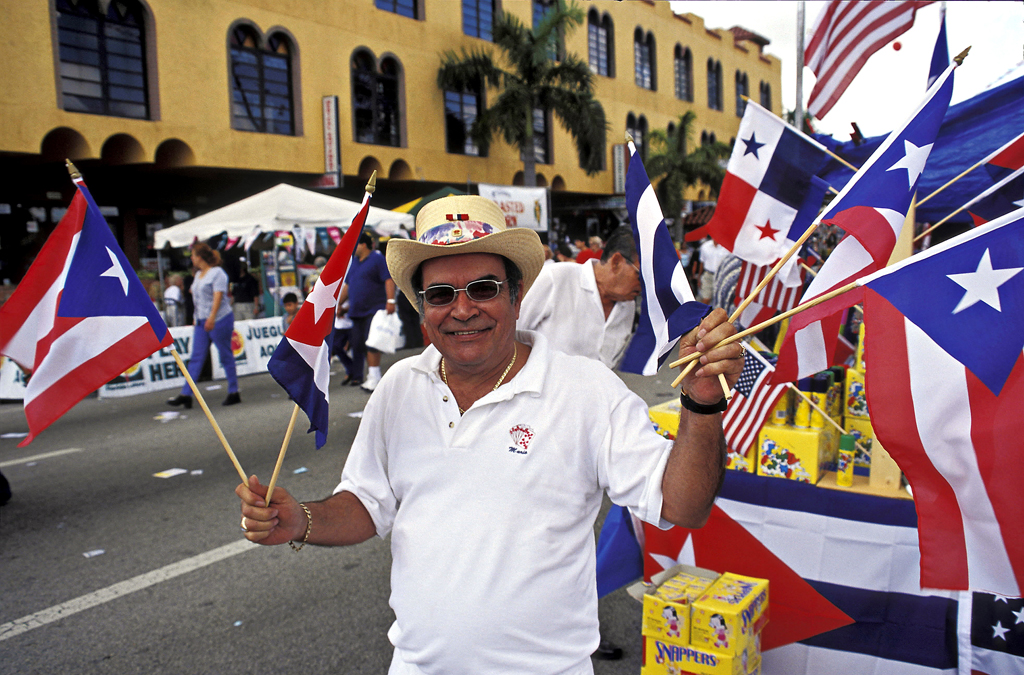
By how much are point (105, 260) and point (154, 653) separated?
2074 mm

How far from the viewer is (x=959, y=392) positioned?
1.79 metres

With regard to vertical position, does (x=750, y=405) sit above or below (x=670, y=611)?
above

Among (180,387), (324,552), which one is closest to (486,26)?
(180,387)

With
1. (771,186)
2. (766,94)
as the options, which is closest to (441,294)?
(771,186)

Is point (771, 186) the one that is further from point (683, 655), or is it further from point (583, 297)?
point (683, 655)

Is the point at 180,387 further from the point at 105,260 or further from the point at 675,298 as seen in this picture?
the point at 675,298

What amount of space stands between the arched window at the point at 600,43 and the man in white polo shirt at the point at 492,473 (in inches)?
1275

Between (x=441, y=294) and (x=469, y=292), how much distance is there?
75 millimetres

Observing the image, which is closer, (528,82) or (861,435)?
(861,435)

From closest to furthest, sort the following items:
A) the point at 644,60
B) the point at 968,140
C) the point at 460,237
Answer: the point at 460,237, the point at 968,140, the point at 644,60

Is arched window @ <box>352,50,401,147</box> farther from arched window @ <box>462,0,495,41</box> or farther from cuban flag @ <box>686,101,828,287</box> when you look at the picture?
cuban flag @ <box>686,101,828,287</box>

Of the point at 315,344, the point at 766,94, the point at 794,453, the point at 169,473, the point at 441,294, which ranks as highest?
the point at 766,94

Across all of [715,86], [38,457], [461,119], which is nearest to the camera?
[38,457]

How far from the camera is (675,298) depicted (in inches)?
85.6
